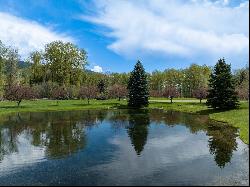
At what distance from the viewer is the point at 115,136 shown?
154ft

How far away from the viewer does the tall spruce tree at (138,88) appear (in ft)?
301

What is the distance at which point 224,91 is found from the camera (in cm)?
7062

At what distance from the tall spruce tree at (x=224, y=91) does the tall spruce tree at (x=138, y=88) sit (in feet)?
71.6

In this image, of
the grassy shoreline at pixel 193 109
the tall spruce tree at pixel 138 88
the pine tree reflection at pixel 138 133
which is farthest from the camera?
the tall spruce tree at pixel 138 88

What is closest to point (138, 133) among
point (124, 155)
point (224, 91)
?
point (124, 155)

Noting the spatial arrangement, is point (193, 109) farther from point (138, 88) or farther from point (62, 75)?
point (62, 75)

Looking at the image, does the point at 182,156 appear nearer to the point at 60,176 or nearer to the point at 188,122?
the point at 60,176

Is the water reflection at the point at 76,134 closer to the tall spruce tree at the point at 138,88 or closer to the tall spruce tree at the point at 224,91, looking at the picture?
the tall spruce tree at the point at 224,91

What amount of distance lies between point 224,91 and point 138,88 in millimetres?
25824

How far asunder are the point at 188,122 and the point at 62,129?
20251mm

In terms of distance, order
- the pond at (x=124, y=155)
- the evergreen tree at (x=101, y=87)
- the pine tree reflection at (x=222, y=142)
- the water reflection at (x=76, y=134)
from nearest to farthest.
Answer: the pond at (x=124, y=155) → the pine tree reflection at (x=222, y=142) → the water reflection at (x=76, y=134) → the evergreen tree at (x=101, y=87)

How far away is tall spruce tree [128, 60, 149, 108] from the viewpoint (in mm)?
91875

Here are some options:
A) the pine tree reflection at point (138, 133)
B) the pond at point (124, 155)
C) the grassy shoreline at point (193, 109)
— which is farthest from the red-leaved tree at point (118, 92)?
the pond at point (124, 155)

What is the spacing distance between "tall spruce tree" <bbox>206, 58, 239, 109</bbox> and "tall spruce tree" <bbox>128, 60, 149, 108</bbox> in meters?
21.8
